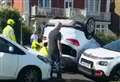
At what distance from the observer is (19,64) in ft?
45.8

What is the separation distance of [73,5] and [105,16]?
3856 mm

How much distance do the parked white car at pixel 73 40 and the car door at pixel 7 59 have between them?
351cm

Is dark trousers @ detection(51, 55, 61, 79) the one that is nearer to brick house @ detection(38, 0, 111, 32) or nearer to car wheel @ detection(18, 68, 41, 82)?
car wheel @ detection(18, 68, 41, 82)

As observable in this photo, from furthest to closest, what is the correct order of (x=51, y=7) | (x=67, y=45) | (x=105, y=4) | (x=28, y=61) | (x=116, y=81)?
1. (x=105, y=4)
2. (x=51, y=7)
3. (x=67, y=45)
4. (x=116, y=81)
5. (x=28, y=61)

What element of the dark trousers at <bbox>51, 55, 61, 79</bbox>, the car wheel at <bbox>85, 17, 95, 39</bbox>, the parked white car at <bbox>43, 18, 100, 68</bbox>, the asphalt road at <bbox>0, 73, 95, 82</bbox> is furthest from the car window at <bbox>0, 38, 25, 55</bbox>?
the car wheel at <bbox>85, 17, 95, 39</bbox>

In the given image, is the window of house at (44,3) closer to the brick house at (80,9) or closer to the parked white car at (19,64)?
the brick house at (80,9)

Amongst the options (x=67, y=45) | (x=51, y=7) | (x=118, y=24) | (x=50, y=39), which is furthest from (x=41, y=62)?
(x=118, y=24)

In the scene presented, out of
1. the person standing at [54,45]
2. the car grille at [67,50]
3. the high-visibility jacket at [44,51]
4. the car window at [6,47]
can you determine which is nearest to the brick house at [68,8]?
the car grille at [67,50]

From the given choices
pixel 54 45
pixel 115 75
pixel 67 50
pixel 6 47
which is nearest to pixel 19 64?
pixel 6 47

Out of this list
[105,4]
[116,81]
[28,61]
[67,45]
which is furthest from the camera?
[105,4]

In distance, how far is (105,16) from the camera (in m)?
53.9

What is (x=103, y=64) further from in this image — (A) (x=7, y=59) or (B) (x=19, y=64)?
(A) (x=7, y=59)

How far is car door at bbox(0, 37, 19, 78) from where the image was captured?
13.8 m

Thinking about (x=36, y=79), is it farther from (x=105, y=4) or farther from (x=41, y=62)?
(x=105, y=4)
